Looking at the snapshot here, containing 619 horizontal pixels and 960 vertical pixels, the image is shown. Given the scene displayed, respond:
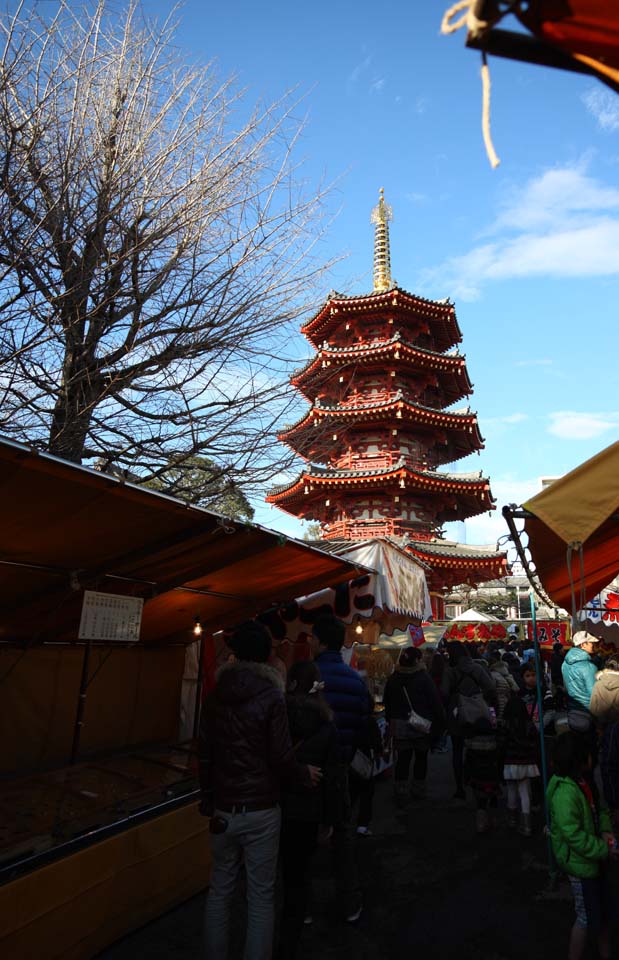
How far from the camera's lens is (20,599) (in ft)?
14.5

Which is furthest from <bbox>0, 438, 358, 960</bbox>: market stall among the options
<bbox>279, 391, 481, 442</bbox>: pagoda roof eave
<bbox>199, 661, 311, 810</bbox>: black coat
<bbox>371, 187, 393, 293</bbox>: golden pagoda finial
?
<bbox>371, 187, 393, 293</bbox>: golden pagoda finial

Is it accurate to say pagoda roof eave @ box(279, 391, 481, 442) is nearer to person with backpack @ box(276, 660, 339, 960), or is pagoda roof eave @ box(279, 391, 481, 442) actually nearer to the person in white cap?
the person in white cap

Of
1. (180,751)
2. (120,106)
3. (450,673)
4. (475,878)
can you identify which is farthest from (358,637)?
(120,106)

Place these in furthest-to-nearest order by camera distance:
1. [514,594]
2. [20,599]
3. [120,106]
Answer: [514,594] < [120,106] < [20,599]

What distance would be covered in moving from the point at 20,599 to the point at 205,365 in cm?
382

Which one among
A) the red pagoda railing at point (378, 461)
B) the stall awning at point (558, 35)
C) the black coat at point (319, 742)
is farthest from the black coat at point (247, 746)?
the red pagoda railing at point (378, 461)

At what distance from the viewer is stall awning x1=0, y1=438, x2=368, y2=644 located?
309 centimetres

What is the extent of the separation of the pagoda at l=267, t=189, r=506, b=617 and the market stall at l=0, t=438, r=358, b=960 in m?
14.4

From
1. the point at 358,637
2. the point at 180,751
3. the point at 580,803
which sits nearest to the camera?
the point at 580,803

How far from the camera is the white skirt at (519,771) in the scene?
18.5 feet

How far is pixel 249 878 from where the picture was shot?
292cm

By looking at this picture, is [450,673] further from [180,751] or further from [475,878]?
[180,751]

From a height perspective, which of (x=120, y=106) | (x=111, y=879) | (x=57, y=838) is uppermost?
(x=120, y=106)

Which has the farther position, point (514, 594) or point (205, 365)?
point (514, 594)
